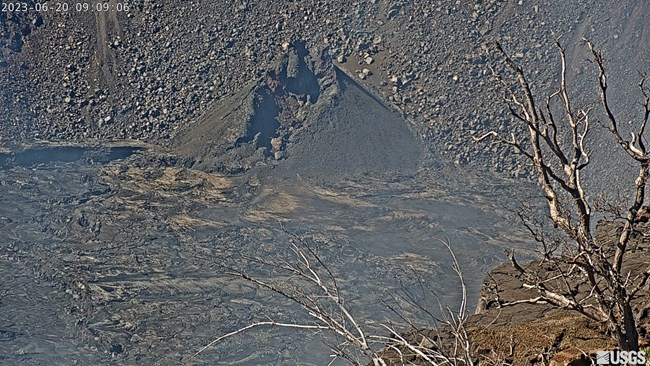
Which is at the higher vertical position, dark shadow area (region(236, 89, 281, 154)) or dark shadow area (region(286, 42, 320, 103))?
dark shadow area (region(286, 42, 320, 103))

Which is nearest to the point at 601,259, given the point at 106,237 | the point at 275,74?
the point at 106,237

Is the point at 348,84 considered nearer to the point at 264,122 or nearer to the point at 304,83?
the point at 304,83

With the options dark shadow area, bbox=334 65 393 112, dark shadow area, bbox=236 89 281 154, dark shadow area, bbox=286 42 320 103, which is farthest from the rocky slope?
dark shadow area, bbox=236 89 281 154

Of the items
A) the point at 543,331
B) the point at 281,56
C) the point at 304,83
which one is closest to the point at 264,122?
the point at 304,83

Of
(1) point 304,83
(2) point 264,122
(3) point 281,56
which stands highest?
(3) point 281,56

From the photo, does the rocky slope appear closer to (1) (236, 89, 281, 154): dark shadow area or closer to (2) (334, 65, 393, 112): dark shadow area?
(2) (334, 65, 393, 112): dark shadow area

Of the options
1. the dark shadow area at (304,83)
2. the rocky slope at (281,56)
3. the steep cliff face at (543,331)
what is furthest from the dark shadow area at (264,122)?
the steep cliff face at (543,331)

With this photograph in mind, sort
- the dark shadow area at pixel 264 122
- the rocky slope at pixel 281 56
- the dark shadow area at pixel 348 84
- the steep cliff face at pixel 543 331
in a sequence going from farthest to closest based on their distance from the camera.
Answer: the rocky slope at pixel 281 56
the dark shadow area at pixel 348 84
the dark shadow area at pixel 264 122
the steep cliff face at pixel 543 331

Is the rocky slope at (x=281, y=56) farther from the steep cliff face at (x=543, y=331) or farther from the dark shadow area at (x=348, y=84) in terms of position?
the steep cliff face at (x=543, y=331)

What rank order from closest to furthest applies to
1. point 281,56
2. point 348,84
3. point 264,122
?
point 264,122 < point 348,84 < point 281,56

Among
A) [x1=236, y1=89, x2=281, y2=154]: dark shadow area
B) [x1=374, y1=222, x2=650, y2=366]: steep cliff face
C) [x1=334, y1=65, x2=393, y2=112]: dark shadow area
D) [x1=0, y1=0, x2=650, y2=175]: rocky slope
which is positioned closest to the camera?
[x1=374, y1=222, x2=650, y2=366]: steep cliff face

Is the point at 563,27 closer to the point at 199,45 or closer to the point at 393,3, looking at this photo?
the point at 393,3
